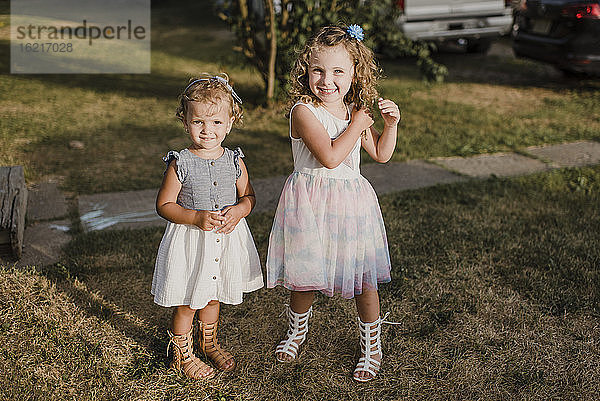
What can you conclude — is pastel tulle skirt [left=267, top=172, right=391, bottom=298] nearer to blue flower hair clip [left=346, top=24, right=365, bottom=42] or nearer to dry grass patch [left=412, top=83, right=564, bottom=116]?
blue flower hair clip [left=346, top=24, right=365, bottom=42]

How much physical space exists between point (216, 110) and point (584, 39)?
21.8 ft

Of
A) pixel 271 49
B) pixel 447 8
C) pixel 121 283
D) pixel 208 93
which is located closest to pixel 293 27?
pixel 271 49

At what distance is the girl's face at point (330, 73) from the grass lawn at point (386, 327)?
124 centimetres

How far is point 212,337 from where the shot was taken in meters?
2.69

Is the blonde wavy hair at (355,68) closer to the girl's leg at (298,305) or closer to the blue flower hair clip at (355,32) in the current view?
the blue flower hair clip at (355,32)

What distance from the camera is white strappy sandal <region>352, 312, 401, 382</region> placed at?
2.66m

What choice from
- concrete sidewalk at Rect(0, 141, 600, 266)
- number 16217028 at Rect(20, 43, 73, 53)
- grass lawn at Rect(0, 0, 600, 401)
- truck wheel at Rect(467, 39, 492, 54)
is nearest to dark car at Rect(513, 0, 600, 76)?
grass lawn at Rect(0, 0, 600, 401)

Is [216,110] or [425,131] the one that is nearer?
[216,110]

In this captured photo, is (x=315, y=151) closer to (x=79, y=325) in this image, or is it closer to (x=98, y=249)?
(x=79, y=325)

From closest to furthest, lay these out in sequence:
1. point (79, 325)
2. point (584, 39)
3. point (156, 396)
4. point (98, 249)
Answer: point (156, 396)
point (79, 325)
point (98, 249)
point (584, 39)

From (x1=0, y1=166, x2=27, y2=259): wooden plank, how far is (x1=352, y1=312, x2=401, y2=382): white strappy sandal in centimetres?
208

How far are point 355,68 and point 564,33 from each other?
634 cm

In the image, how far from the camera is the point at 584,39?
7.39m

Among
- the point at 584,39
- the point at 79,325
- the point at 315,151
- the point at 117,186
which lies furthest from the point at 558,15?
the point at 79,325
